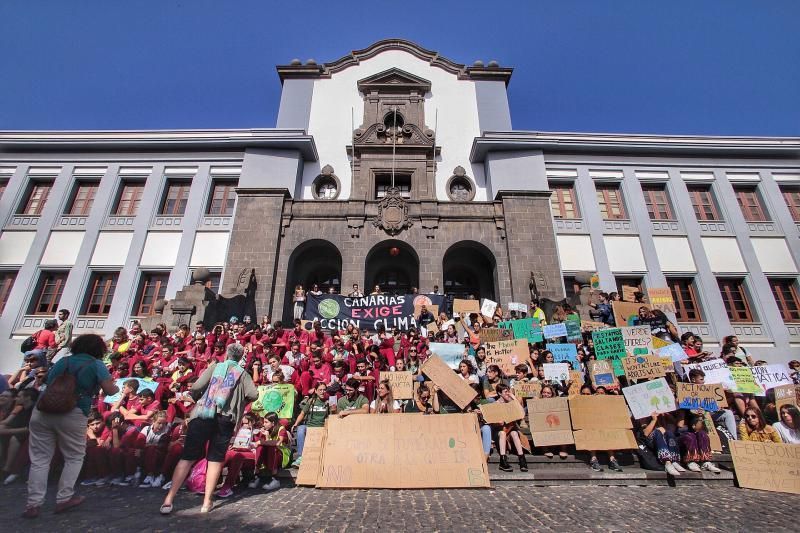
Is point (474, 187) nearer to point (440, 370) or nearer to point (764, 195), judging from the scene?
point (440, 370)

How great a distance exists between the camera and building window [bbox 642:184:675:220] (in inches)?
690

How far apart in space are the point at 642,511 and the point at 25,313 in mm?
21855

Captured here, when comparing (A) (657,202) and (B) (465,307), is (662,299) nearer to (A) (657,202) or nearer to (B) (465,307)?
(A) (657,202)

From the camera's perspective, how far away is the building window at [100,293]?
51.4ft

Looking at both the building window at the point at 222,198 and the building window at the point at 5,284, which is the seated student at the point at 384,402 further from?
the building window at the point at 5,284

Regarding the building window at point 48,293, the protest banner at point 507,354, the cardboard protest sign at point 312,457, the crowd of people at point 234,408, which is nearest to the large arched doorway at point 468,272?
the crowd of people at point 234,408

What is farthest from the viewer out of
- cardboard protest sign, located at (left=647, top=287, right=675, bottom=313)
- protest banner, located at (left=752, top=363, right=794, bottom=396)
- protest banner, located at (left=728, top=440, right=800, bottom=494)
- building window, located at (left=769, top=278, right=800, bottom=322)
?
building window, located at (left=769, top=278, right=800, bottom=322)

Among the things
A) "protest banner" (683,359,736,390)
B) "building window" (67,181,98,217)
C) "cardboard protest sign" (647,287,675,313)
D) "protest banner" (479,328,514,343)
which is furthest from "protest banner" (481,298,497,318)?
"building window" (67,181,98,217)

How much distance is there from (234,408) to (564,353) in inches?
323

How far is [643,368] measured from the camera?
25.8 feet

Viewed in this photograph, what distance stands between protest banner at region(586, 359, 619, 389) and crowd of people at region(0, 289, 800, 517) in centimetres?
22

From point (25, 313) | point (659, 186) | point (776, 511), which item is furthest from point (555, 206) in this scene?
point (25, 313)

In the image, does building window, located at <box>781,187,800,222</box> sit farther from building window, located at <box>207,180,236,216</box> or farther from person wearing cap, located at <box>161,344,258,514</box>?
building window, located at <box>207,180,236,216</box>

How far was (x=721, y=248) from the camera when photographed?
16625 millimetres
